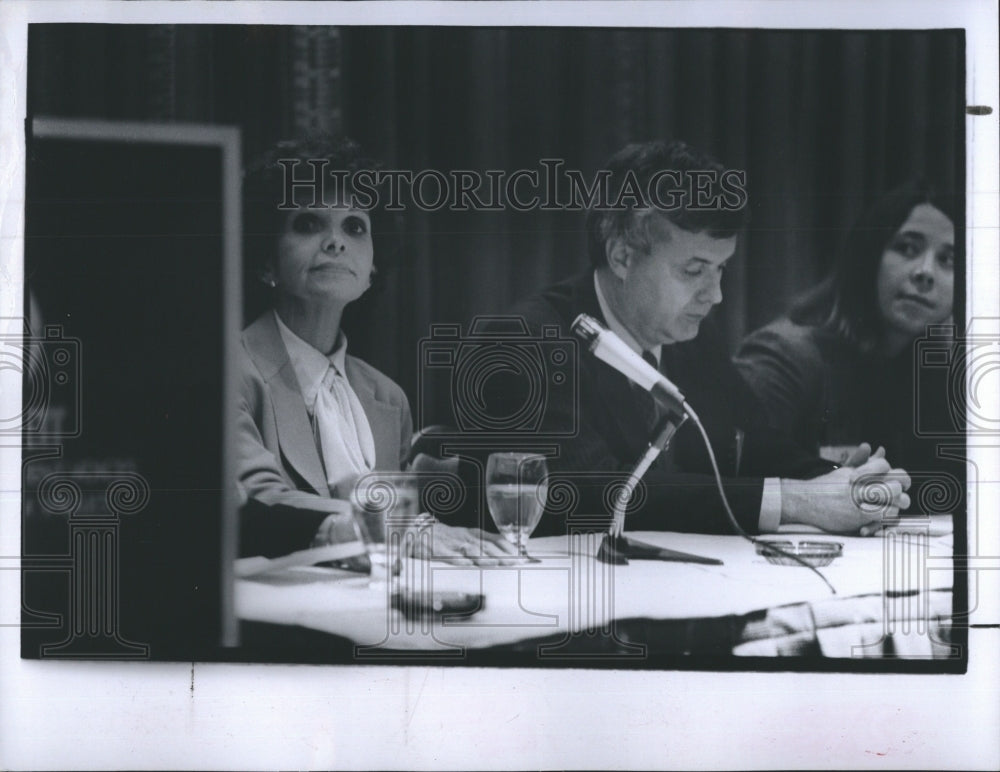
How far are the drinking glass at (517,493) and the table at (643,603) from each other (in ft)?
0.19

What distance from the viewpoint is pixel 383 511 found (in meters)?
→ 2.53

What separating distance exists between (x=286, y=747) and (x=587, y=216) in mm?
1492

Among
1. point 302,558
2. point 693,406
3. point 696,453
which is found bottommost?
point 302,558

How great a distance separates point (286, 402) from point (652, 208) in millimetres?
1004

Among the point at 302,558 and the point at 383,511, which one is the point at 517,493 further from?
the point at 302,558

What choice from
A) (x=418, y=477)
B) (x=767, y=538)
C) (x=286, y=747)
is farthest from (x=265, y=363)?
(x=767, y=538)

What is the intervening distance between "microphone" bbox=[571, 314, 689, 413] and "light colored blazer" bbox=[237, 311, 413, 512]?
471 millimetres

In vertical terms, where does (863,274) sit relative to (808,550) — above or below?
above

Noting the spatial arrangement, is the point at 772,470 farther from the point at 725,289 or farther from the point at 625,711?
the point at 625,711

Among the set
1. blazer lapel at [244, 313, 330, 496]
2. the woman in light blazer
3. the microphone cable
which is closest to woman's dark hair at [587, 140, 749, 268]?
the microphone cable

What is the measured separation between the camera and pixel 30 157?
256 centimetres

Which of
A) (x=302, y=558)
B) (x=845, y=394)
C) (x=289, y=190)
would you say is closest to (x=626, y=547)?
(x=845, y=394)

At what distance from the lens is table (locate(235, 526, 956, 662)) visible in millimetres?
2529

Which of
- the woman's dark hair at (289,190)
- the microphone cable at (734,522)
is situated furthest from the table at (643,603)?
the woman's dark hair at (289,190)
